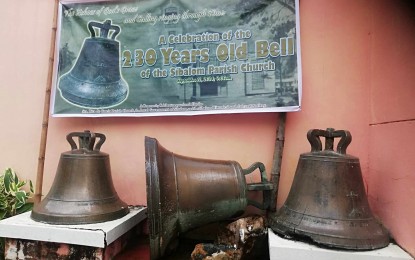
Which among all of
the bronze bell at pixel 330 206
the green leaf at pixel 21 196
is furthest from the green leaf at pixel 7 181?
the bronze bell at pixel 330 206

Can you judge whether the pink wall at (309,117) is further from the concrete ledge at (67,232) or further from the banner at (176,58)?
the concrete ledge at (67,232)

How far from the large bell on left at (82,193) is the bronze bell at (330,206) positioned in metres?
1.22

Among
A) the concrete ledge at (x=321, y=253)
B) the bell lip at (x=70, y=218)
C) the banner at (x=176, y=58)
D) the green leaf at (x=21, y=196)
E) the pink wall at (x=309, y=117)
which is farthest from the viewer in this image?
the green leaf at (x=21, y=196)

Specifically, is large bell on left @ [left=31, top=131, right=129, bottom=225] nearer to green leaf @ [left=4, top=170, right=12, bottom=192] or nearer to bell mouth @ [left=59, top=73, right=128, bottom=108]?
bell mouth @ [left=59, top=73, right=128, bottom=108]

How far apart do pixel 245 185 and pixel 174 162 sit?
535 mm

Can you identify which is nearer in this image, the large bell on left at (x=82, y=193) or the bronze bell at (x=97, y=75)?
the large bell on left at (x=82, y=193)

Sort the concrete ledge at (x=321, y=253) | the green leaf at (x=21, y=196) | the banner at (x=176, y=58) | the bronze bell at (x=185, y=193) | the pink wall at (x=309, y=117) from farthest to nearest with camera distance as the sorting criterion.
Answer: the green leaf at (x=21, y=196) → the banner at (x=176, y=58) → the pink wall at (x=309, y=117) → the bronze bell at (x=185, y=193) → the concrete ledge at (x=321, y=253)

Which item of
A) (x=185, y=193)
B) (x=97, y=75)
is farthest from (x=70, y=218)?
(x=97, y=75)

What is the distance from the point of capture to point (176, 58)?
270cm

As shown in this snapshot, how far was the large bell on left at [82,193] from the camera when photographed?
2125mm

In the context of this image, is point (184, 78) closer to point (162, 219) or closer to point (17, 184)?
point (162, 219)

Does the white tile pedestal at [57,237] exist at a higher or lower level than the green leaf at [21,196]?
lower

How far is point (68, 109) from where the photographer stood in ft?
9.31

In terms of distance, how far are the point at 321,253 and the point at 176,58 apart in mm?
1901
